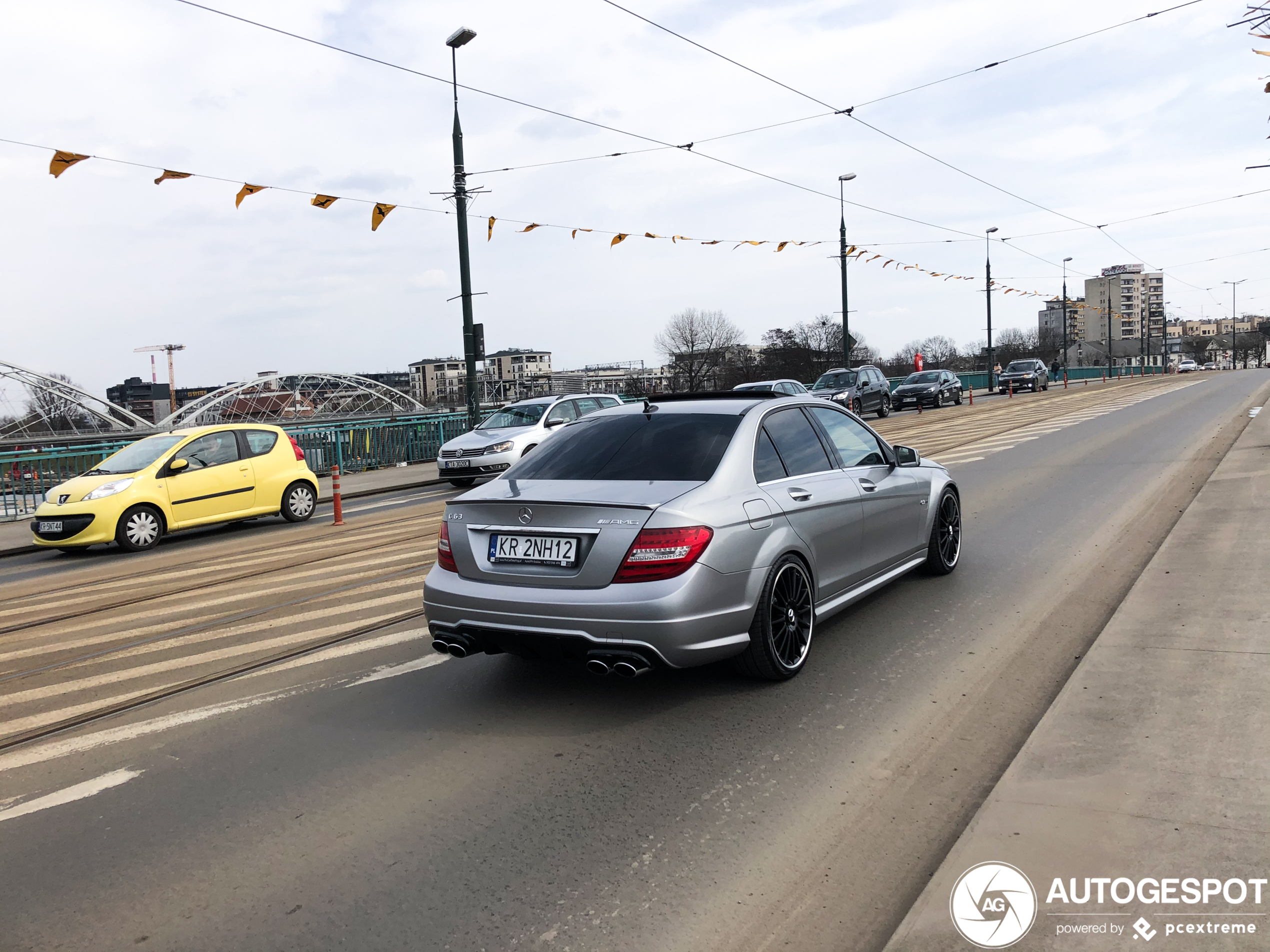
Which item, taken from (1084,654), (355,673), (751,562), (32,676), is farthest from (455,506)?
(1084,654)

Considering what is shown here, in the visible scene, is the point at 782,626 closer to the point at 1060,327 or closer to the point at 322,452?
the point at 322,452

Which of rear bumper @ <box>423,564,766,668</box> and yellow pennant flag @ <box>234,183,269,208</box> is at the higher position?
yellow pennant flag @ <box>234,183,269,208</box>

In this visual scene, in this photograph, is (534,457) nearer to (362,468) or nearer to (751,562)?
(751,562)

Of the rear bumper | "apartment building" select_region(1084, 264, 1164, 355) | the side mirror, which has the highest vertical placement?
"apartment building" select_region(1084, 264, 1164, 355)

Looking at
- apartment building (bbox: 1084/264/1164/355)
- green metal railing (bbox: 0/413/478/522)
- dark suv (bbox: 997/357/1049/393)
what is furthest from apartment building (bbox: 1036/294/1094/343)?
green metal railing (bbox: 0/413/478/522)

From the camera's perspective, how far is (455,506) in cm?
507

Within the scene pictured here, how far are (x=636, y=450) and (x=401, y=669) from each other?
1903 mm

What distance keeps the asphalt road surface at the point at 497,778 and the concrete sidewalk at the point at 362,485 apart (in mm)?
6686

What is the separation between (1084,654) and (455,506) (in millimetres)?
3541

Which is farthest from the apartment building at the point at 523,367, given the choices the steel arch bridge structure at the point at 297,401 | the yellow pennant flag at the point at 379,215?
the yellow pennant flag at the point at 379,215

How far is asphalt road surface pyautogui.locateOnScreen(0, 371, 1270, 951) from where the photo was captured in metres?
2.94

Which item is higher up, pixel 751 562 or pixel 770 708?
pixel 751 562

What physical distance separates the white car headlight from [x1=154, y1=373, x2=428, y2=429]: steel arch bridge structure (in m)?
77.9

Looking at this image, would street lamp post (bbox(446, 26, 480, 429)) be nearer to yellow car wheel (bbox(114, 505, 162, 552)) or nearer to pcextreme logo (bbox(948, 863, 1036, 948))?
yellow car wheel (bbox(114, 505, 162, 552))
